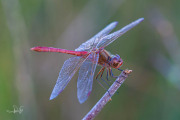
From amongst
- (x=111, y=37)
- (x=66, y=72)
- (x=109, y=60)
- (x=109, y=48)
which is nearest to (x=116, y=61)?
(x=109, y=60)

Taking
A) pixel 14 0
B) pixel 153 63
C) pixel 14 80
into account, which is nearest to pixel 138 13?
pixel 153 63

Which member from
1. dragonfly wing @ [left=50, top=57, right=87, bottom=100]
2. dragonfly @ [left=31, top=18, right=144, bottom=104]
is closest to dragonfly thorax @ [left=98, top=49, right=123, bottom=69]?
dragonfly @ [left=31, top=18, right=144, bottom=104]

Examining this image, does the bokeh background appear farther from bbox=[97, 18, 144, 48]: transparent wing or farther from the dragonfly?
bbox=[97, 18, 144, 48]: transparent wing

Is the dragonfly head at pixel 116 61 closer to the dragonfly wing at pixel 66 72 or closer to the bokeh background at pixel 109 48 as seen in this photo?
the dragonfly wing at pixel 66 72

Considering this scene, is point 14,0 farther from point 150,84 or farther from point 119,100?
point 150,84

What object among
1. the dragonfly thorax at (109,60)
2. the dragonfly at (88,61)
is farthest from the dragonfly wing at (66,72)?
the dragonfly thorax at (109,60)
